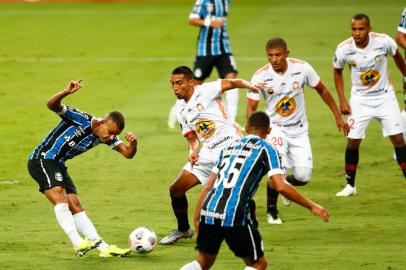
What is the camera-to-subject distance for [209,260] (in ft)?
32.9

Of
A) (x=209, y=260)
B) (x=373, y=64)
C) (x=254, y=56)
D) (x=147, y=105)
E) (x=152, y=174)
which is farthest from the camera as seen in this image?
(x=254, y=56)

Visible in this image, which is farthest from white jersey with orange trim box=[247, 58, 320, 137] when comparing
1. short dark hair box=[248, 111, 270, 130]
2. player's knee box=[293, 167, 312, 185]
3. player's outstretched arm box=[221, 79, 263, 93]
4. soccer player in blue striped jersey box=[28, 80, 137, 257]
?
short dark hair box=[248, 111, 270, 130]

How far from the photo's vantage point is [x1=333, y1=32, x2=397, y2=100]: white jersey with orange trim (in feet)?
48.5

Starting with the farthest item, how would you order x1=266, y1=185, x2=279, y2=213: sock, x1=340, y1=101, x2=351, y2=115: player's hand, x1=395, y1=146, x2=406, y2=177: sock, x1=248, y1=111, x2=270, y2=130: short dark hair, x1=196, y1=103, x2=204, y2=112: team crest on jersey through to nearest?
x1=395, y1=146, x2=406, y2=177: sock, x1=340, y1=101, x2=351, y2=115: player's hand, x1=266, y1=185, x2=279, y2=213: sock, x1=196, y1=103, x2=204, y2=112: team crest on jersey, x1=248, y1=111, x2=270, y2=130: short dark hair

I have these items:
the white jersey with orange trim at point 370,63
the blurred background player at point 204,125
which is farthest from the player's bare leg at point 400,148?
the blurred background player at point 204,125

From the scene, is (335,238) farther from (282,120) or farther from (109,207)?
(109,207)

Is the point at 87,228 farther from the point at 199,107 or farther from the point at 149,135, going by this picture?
the point at 149,135

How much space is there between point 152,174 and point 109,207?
2.24m

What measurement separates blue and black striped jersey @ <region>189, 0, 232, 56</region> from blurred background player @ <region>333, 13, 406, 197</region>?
5.02m

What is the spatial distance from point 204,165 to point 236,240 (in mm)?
2645

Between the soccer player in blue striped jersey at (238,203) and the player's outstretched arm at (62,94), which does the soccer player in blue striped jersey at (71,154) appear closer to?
the player's outstretched arm at (62,94)

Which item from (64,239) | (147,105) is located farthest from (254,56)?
(64,239)

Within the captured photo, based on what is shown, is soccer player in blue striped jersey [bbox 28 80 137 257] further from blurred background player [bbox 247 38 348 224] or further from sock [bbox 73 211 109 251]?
blurred background player [bbox 247 38 348 224]

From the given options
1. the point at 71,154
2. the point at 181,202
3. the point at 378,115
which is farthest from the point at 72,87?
the point at 378,115
